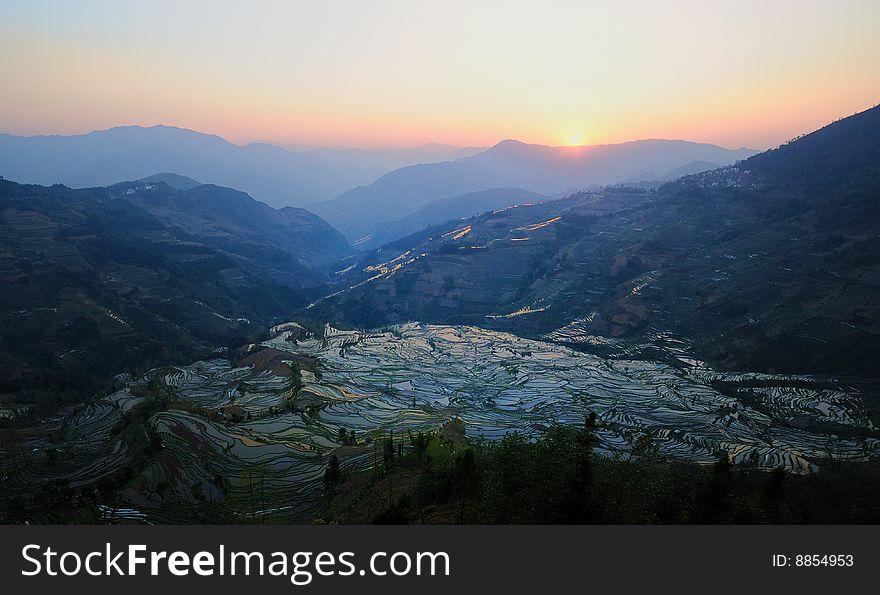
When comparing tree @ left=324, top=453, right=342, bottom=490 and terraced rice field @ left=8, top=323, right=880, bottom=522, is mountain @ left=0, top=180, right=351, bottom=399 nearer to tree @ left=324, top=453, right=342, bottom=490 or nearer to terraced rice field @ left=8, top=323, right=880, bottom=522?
terraced rice field @ left=8, top=323, right=880, bottom=522

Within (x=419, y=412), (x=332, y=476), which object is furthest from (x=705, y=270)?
(x=332, y=476)

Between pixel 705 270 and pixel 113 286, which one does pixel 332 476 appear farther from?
pixel 705 270

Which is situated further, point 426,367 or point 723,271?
point 723,271

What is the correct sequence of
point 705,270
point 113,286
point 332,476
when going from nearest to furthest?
point 332,476
point 705,270
point 113,286

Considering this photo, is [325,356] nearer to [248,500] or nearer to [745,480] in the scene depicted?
[248,500]

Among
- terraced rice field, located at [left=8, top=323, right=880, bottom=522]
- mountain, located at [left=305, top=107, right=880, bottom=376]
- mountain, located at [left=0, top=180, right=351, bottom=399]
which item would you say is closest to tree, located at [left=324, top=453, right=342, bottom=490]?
terraced rice field, located at [left=8, top=323, right=880, bottom=522]
